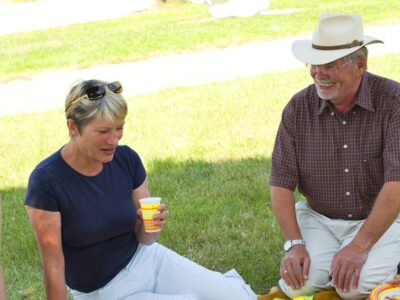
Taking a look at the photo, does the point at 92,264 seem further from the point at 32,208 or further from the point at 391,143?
the point at 391,143

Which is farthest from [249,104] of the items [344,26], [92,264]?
[92,264]

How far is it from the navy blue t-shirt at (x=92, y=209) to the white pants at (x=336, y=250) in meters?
1.04

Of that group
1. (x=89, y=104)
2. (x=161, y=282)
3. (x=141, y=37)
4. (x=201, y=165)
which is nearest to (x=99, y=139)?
(x=89, y=104)

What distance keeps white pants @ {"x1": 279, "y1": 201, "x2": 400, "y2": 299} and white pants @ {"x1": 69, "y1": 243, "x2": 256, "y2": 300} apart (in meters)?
0.43

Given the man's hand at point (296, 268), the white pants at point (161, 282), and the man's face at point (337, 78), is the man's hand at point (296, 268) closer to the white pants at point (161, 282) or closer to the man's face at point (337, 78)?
the white pants at point (161, 282)

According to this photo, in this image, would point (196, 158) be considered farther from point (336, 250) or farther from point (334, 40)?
point (334, 40)

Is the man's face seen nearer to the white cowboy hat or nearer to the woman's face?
the white cowboy hat

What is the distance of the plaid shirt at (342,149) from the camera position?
13.4 feet

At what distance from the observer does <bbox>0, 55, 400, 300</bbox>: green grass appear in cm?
508

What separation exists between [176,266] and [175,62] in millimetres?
8914

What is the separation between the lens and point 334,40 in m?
4.10

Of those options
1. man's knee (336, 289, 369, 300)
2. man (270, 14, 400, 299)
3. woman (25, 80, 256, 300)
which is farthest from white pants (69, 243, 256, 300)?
man's knee (336, 289, 369, 300)

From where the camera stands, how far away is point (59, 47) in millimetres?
14672

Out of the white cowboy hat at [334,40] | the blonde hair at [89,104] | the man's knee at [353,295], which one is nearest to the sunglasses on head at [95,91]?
the blonde hair at [89,104]
